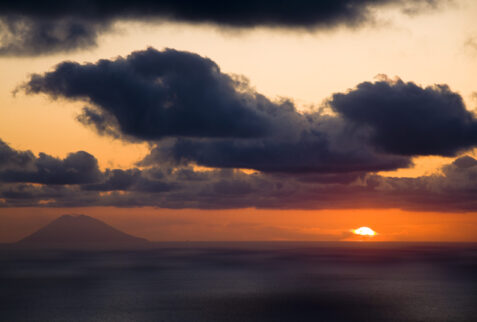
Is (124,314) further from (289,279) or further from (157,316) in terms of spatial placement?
(289,279)

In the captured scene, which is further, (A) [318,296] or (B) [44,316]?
(A) [318,296]

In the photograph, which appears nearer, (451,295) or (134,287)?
(451,295)

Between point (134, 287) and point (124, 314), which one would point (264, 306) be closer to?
point (124, 314)

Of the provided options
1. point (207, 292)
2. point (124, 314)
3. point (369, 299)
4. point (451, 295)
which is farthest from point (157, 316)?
point (451, 295)

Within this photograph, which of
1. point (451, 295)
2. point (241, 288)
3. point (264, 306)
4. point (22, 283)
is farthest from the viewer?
point (22, 283)

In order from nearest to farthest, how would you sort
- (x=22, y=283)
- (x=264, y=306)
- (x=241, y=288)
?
(x=264, y=306) → (x=241, y=288) → (x=22, y=283)

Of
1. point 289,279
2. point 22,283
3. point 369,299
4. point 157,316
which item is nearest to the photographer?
point 157,316

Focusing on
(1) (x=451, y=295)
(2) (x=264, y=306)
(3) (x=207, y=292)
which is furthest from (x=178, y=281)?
(1) (x=451, y=295)

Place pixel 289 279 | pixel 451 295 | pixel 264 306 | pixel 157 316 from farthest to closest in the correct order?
pixel 289 279 < pixel 451 295 < pixel 264 306 < pixel 157 316
